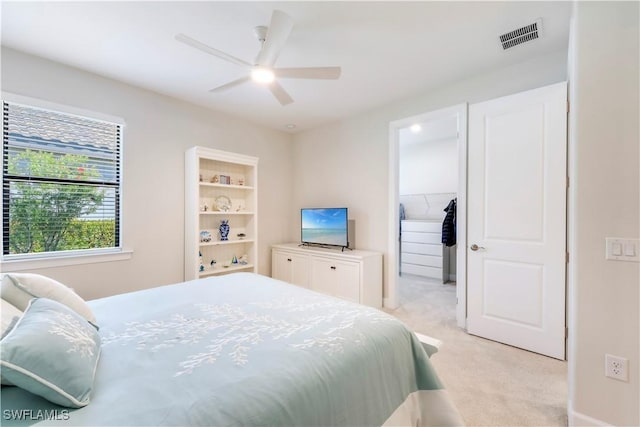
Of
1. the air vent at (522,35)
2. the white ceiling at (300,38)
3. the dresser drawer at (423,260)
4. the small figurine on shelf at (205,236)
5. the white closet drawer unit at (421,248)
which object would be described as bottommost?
the dresser drawer at (423,260)

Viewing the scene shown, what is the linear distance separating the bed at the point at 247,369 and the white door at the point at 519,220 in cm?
161

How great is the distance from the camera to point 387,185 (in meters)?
3.56

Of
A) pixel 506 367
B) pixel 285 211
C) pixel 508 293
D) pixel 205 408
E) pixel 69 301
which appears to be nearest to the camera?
pixel 205 408

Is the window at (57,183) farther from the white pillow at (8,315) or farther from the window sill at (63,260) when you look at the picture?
the white pillow at (8,315)

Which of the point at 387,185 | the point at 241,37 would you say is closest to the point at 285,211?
the point at 387,185

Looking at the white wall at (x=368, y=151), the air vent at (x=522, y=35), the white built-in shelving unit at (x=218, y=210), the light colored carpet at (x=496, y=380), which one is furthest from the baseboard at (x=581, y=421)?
the white built-in shelving unit at (x=218, y=210)

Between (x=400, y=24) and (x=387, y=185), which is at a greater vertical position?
(x=400, y=24)

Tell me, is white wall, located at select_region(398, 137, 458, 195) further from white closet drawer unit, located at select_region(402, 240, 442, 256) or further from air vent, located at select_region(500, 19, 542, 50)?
air vent, located at select_region(500, 19, 542, 50)

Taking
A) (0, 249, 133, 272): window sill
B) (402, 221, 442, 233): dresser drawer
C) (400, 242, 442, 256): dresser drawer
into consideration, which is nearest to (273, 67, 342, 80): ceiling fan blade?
(0, 249, 133, 272): window sill

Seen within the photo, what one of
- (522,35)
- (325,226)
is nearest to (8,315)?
(325,226)

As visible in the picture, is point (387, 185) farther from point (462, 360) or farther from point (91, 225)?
point (91, 225)

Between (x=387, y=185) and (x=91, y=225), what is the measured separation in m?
3.31

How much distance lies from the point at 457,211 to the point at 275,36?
2.36 metres

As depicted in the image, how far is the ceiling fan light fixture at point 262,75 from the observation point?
2037 millimetres
